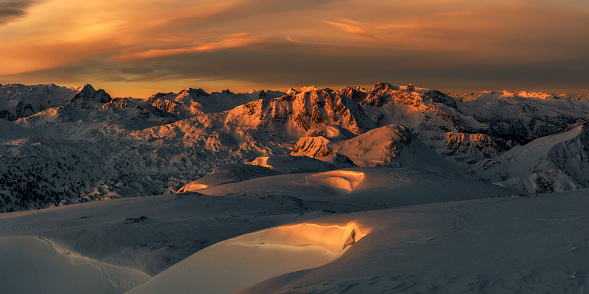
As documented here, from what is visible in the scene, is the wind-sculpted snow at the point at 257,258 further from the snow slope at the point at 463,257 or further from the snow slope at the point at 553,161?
the snow slope at the point at 553,161

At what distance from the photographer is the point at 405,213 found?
16.9 meters

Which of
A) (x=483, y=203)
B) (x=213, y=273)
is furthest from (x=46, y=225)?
(x=483, y=203)

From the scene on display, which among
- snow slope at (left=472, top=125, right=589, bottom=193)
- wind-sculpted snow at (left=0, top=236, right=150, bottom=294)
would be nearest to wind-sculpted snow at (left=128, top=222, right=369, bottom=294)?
wind-sculpted snow at (left=0, top=236, right=150, bottom=294)

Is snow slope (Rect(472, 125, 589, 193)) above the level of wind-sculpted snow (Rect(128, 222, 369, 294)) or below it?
below

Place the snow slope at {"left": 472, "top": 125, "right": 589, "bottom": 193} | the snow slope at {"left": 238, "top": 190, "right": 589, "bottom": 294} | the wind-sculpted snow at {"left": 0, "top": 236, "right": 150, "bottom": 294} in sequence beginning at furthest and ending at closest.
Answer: the snow slope at {"left": 472, "top": 125, "right": 589, "bottom": 193} → the wind-sculpted snow at {"left": 0, "top": 236, "right": 150, "bottom": 294} → the snow slope at {"left": 238, "top": 190, "right": 589, "bottom": 294}

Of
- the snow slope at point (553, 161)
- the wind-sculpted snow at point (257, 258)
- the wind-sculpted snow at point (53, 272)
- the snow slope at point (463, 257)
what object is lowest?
the snow slope at point (553, 161)

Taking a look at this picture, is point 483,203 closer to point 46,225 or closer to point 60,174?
point 46,225

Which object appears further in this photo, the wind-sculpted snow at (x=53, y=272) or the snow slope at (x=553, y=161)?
the snow slope at (x=553, y=161)

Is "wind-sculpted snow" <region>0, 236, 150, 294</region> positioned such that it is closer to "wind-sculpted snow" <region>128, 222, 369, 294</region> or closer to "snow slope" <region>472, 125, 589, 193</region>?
"wind-sculpted snow" <region>128, 222, 369, 294</region>

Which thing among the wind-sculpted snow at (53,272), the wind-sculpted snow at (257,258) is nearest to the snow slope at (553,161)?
the wind-sculpted snow at (53,272)

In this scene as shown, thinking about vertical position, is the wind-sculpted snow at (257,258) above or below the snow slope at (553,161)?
above

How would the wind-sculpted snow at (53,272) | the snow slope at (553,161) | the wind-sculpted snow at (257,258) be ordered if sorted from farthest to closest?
the snow slope at (553,161) → the wind-sculpted snow at (53,272) → the wind-sculpted snow at (257,258)

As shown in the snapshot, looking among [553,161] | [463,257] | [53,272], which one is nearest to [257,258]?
[463,257]

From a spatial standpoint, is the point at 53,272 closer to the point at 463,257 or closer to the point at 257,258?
the point at 257,258
